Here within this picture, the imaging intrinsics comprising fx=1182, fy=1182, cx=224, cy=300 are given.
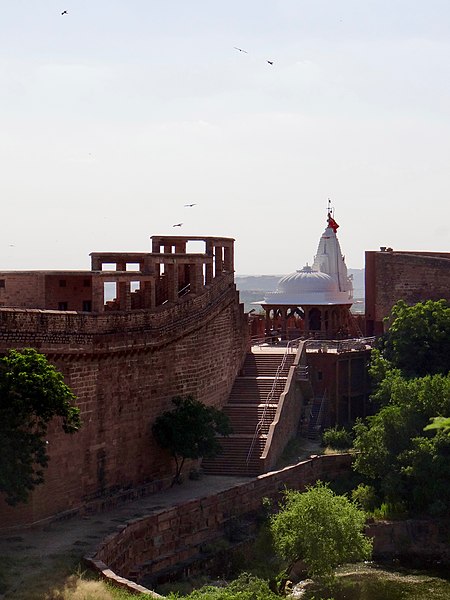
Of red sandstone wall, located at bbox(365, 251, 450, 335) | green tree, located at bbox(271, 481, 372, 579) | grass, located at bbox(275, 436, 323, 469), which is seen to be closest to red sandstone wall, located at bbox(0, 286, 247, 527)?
grass, located at bbox(275, 436, 323, 469)

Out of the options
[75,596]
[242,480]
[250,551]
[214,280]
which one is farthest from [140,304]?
[75,596]

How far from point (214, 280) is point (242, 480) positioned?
8.28 meters

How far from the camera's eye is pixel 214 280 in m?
43.0

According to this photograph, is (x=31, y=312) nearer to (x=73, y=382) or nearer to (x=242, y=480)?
(x=73, y=382)

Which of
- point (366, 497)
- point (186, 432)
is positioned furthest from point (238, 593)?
point (366, 497)

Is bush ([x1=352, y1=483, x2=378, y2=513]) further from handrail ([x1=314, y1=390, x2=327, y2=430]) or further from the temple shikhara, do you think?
handrail ([x1=314, y1=390, x2=327, y2=430])

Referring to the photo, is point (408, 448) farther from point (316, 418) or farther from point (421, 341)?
point (316, 418)

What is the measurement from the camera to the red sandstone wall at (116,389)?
31859 millimetres

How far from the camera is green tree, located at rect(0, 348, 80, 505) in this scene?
28.8 m

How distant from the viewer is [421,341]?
45.2 metres

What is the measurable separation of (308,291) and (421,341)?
1093cm

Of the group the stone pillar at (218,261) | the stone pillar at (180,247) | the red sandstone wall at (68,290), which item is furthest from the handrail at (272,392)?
the red sandstone wall at (68,290)

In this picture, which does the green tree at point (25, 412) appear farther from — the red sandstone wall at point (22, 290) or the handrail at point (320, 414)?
the handrail at point (320, 414)

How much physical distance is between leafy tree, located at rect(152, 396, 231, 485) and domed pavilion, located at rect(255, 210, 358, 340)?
1649 cm
